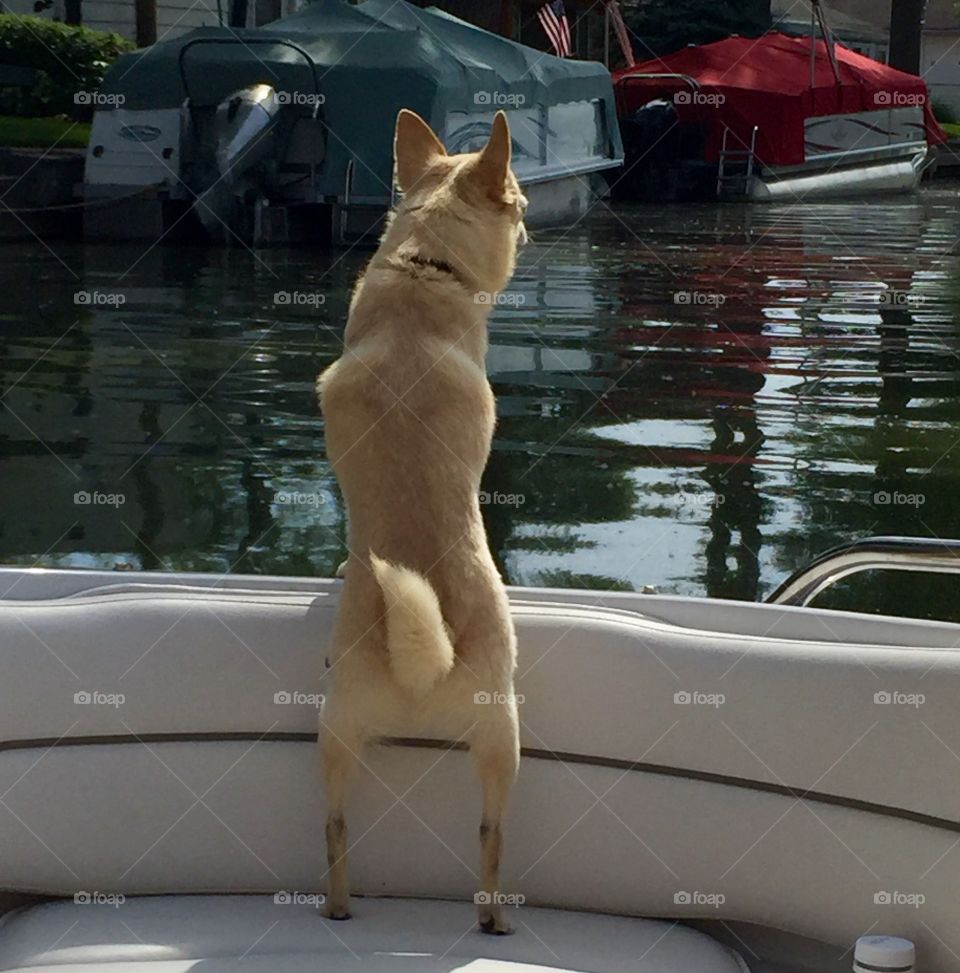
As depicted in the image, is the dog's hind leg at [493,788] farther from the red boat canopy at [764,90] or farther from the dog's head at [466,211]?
the red boat canopy at [764,90]

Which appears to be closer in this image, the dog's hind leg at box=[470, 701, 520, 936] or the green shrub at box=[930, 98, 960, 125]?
the dog's hind leg at box=[470, 701, 520, 936]

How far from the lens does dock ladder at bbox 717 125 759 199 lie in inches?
1038

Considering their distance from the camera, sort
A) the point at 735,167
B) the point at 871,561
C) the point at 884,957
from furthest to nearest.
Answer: the point at 735,167
the point at 871,561
the point at 884,957

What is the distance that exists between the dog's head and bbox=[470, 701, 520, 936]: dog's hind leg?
108cm

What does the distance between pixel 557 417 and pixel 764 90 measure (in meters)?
18.9

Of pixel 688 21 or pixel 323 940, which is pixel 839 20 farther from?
pixel 323 940

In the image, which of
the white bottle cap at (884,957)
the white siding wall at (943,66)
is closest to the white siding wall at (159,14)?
the white siding wall at (943,66)

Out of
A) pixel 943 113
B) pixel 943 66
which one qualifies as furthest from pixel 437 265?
pixel 943 66

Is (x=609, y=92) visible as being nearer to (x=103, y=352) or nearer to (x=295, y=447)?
(x=103, y=352)

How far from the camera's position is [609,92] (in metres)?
23.5

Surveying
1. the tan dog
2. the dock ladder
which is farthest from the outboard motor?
the tan dog

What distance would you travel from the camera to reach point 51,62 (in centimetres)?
2245

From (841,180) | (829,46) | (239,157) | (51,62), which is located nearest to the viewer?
(239,157)

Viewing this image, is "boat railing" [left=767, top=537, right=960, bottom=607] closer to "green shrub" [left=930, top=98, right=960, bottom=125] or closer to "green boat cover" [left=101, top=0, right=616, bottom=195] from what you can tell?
"green boat cover" [left=101, top=0, right=616, bottom=195]
